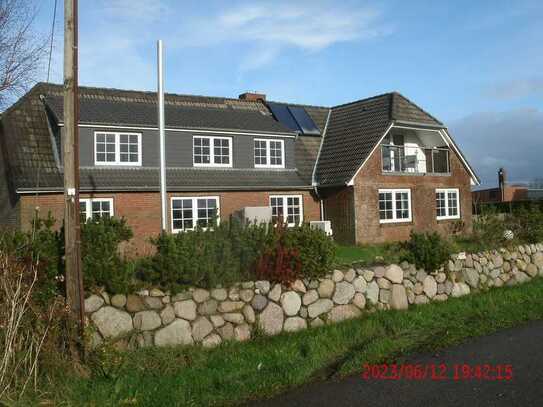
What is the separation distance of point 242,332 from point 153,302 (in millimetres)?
1564

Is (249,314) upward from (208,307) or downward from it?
downward

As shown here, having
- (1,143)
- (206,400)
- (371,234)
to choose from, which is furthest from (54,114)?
(206,400)

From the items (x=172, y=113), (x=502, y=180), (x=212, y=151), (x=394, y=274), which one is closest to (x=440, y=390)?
(x=394, y=274)

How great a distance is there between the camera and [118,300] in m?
8.05

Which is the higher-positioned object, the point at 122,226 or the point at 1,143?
the point at 1,143

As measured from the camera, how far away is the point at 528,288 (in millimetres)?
13289

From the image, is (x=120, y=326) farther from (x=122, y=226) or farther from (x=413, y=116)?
(x=413, y=116)

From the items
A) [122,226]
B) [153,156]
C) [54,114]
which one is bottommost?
[122,226]

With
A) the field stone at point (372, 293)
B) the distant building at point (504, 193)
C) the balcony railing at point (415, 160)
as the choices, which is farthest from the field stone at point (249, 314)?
the distant building at point (504, 193)

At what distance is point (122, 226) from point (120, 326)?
4.91ft

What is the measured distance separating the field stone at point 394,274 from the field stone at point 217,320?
3.99m

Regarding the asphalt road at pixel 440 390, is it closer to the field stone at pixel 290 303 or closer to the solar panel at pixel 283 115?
the field stone at pixel 290 303

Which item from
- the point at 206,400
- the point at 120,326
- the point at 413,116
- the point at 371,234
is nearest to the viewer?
the point at 206,400

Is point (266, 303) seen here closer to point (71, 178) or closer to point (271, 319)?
point (271, 319)
